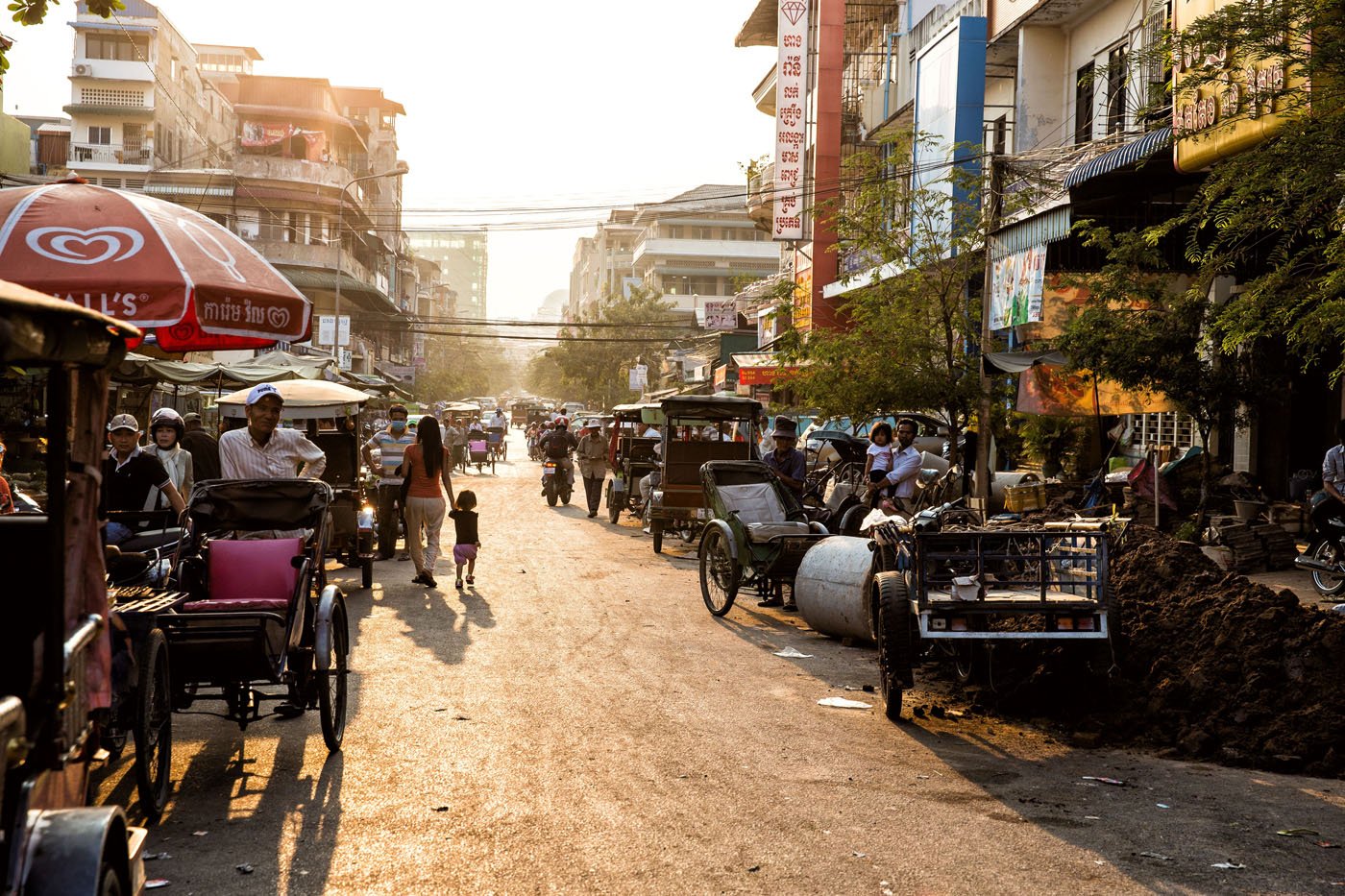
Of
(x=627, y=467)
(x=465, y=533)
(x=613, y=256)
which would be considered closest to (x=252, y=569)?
(x=465, y=533)

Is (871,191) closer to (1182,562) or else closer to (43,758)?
(1182,562)

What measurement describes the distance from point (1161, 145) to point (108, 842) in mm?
13310

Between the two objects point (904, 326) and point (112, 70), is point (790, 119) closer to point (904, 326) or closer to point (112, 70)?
point (904, 326)

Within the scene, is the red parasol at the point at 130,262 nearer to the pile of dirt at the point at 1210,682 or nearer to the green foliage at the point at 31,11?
the green foliage at the point at 31,11

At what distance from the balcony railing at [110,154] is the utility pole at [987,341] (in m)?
51.3

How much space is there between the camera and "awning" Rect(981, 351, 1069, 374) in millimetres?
17250

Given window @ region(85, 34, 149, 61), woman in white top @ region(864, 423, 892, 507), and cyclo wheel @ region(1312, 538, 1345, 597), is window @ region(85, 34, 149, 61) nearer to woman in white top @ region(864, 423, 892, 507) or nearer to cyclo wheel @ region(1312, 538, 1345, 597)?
woman in white top @ region(864, 423, 892, 507)

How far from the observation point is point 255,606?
6.24 meters

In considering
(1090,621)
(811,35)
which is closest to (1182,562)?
(1090,621)

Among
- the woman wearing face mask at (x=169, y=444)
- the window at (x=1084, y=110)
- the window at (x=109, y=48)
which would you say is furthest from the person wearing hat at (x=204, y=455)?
the window at (x=109, y=48)

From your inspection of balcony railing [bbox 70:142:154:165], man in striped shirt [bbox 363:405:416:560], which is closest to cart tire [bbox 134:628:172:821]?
man in striped shirt [bbox 363:405:416:560]

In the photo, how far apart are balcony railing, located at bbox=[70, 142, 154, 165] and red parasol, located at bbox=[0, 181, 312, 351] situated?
5772cm

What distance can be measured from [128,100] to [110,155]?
2.90 m

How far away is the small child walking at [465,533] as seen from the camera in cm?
1359
